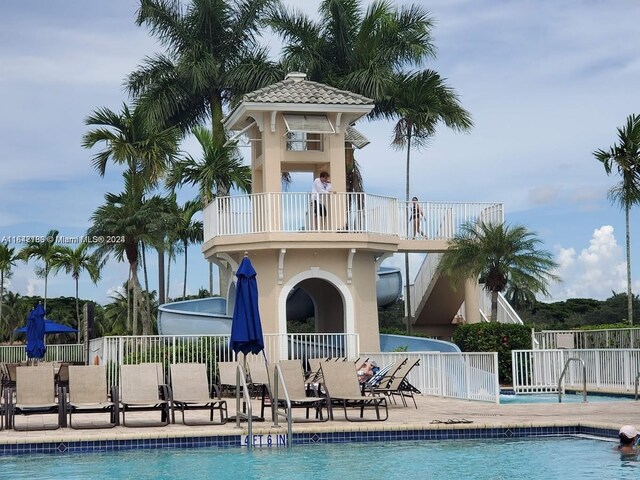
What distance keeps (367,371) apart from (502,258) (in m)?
8.30

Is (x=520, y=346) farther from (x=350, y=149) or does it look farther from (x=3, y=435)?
(x=3, y=435)

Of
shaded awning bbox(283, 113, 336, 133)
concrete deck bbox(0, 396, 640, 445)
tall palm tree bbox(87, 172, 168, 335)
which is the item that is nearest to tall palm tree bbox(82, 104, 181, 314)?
tall palm tree bbox(87, 172, 168, 335)

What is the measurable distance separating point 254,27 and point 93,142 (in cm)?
797

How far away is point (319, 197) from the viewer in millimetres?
25484

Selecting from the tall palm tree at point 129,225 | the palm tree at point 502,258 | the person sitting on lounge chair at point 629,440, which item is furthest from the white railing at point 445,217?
the person sitting on lounge chair at point 629,440

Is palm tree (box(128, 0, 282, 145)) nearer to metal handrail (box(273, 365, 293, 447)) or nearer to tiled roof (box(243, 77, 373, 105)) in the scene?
tiled roof (box(243, 77, 373, 105))

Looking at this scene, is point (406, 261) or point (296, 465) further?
point (406, 261)

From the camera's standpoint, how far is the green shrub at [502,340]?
86.5 ft

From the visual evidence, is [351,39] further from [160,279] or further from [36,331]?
[36,331]

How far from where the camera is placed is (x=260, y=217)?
2536 cm

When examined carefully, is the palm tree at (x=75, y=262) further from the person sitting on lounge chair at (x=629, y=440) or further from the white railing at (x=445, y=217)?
the person sitting on lounge chair at (x=629, y=440)

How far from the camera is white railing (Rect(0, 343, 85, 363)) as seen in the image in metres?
34.9

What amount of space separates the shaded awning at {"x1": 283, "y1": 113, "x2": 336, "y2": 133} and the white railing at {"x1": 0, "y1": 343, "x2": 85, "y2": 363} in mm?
13095

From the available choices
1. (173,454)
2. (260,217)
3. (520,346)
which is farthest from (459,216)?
(173,454)
